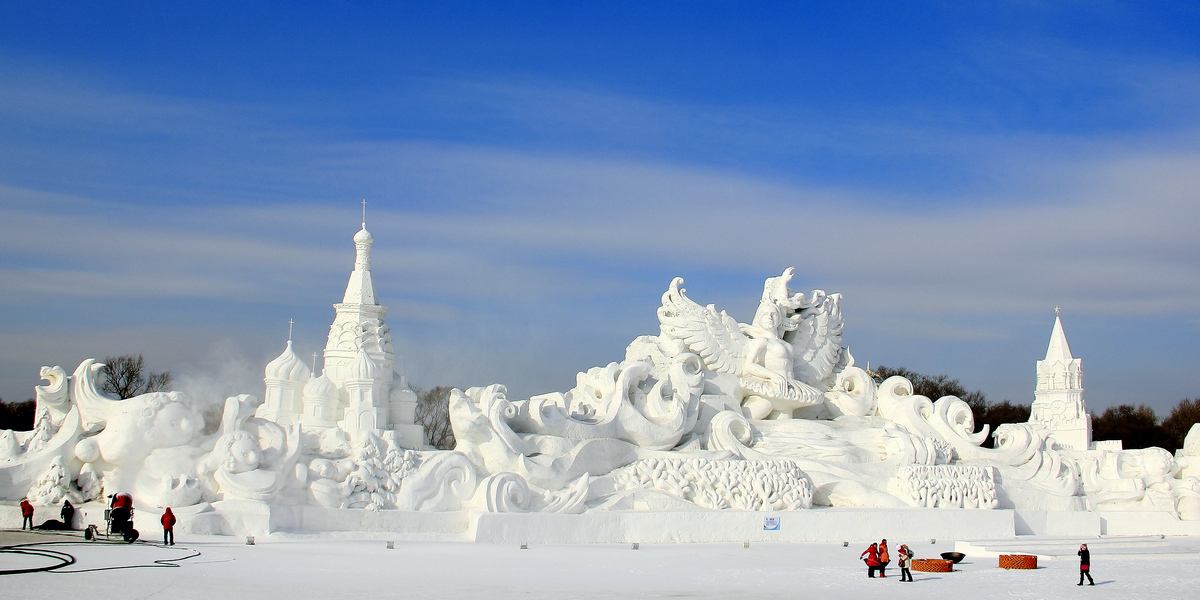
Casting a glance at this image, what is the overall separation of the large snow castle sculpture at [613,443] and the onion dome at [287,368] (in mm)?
32

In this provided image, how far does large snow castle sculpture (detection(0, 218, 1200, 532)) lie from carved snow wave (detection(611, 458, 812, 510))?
1.0 inches

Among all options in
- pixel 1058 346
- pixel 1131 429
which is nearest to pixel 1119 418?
pixel 1131 429

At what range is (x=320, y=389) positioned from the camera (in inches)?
800

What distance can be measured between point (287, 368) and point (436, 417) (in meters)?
14.9

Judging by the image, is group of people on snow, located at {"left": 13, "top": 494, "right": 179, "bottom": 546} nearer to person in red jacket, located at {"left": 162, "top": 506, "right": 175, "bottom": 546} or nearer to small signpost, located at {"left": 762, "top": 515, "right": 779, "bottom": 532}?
person in red jacket, located at {"left": 162, "top": 506, "right": 175, "bottom": 546}

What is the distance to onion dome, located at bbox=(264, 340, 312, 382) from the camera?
20.4 metres

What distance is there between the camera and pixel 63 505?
1772cm

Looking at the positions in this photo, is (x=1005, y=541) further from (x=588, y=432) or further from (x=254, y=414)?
(x=254, y=414)

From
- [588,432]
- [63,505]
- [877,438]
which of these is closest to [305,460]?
[63,505]

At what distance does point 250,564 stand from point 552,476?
22.2ft

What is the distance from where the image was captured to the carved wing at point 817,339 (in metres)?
24.9

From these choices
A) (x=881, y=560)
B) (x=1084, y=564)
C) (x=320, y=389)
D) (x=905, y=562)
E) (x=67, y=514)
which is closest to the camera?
(x=1084, y=564)

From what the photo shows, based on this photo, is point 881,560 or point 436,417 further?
point 436,417

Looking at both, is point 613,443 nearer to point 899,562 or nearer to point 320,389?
point 320,389
